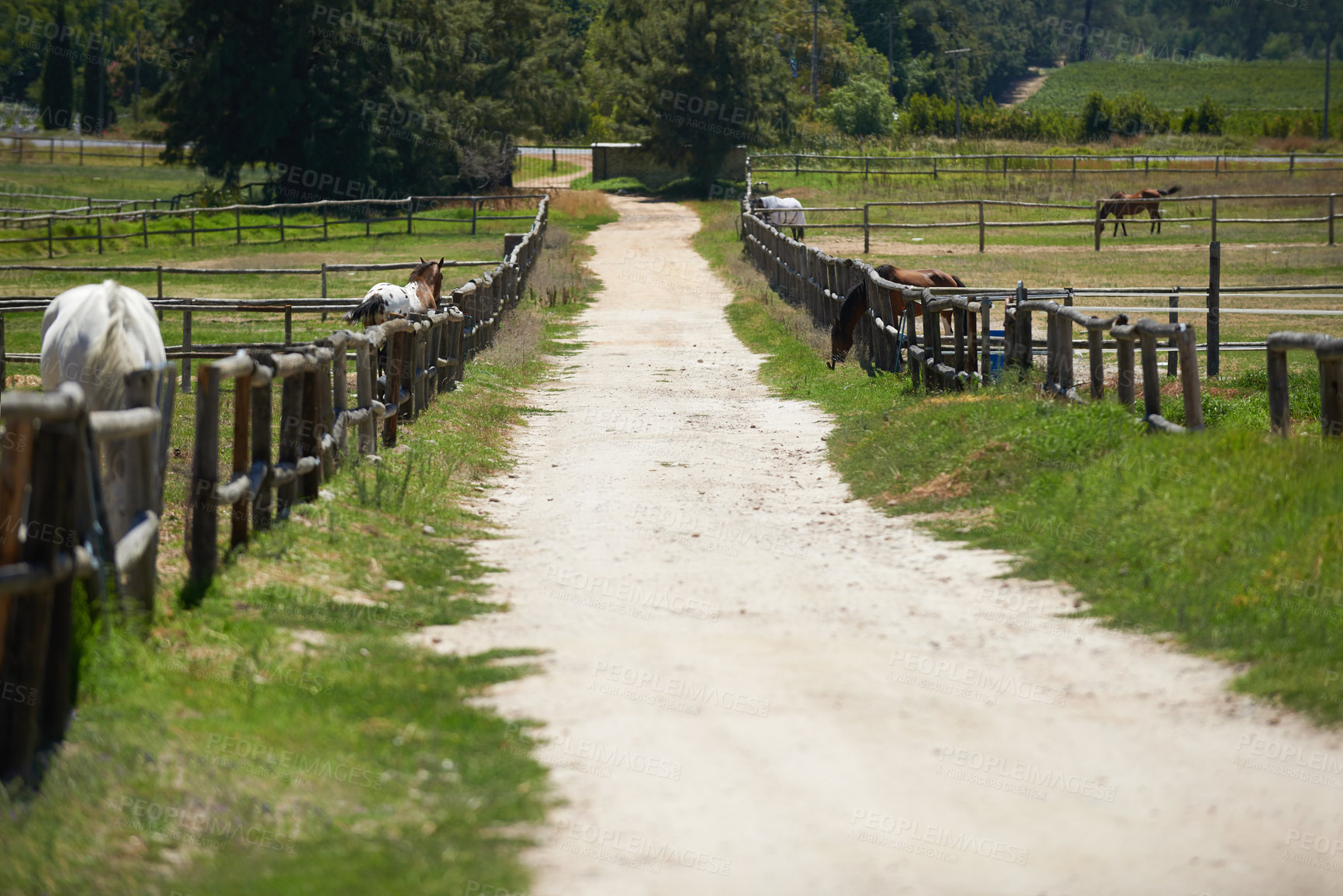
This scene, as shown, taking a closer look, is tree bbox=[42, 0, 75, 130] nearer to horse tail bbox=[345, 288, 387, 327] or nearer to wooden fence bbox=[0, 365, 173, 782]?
horse tail bbox=[345, 288, 387, 327]

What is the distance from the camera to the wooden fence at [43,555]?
14.6 feet

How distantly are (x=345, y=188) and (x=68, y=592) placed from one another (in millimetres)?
48086

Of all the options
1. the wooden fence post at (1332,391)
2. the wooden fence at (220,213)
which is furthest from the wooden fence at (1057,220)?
the wooden fence post at (1332,391)

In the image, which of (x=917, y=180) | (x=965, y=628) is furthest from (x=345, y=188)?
(x=965, y=628)

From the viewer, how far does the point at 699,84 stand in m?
54.3

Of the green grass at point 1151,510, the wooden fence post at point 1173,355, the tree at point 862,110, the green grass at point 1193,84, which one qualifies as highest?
the green grass at point 1193,84

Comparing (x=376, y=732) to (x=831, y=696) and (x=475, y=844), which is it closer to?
(x=475, y=844)

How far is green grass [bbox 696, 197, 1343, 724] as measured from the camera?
20.4 feet

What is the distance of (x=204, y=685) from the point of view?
5484mm

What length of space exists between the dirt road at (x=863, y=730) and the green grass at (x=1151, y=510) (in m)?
0.30

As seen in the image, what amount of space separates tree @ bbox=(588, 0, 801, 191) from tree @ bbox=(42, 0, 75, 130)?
45057 millimetres

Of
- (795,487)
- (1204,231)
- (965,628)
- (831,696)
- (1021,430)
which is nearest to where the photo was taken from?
(831,696)

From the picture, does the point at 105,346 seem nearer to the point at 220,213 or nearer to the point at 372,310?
the point at 372,310

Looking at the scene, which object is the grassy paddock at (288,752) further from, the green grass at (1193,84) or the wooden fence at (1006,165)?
the green grass at (1193,84)
